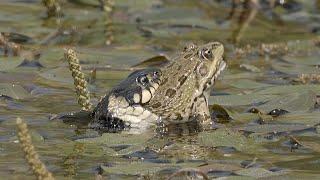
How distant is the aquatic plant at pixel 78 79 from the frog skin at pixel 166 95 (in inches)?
3.6

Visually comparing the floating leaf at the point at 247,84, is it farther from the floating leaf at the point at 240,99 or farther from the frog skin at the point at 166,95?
the frog skin at the point at 166,95

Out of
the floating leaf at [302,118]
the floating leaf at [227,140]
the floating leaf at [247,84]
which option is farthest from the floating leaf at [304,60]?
the floating leaf at [227,140]

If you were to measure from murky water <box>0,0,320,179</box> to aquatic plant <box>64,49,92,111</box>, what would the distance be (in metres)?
0.18

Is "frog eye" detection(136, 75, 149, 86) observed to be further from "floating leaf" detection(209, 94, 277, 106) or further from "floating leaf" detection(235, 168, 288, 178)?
"floating leaf" detection(235, 168, 288, 178)

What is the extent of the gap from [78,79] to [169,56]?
2.69 meters

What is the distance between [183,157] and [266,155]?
0.49m

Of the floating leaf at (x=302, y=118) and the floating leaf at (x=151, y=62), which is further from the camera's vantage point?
the floating leaf at (x=151, y=62)

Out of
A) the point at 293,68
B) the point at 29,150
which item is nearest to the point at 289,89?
the point at 293,68

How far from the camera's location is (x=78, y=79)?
624cm

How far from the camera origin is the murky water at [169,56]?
18.4ft

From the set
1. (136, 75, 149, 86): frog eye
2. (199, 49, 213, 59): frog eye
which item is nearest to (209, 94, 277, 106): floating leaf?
(199, 49, 213, 59): frog eye

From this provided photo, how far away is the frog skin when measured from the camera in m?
6.52

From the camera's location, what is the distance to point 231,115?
22.6ft

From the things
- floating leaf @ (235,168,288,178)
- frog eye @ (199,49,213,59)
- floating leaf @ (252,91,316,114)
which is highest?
frog eye @ (199,49,213,59)
